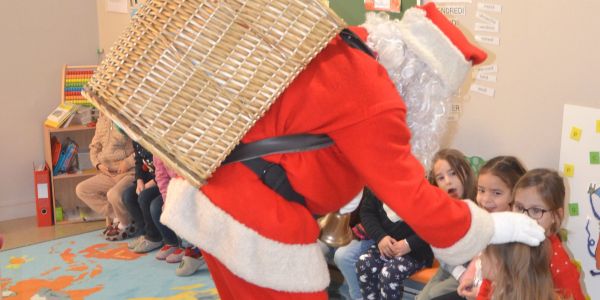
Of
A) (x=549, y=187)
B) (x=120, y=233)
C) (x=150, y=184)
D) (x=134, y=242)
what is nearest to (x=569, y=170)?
(x=549, y=187)

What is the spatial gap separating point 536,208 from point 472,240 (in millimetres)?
1206

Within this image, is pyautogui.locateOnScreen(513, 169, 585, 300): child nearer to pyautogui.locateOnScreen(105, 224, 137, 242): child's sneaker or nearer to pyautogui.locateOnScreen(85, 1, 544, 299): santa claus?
pyautogui.locateOnScreen(85, 1, 544, 299): santa claus

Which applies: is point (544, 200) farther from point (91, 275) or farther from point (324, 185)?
point (91, 275)

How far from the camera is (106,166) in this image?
507 centimetres

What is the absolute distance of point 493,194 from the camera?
9.65ft

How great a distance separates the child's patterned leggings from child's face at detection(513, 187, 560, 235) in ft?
2.35

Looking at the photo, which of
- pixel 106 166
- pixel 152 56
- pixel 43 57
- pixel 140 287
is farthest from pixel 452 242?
pixel 43 57

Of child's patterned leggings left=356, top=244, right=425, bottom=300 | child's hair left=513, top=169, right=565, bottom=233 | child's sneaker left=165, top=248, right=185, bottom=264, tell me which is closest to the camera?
child's hair left=513, top=169, right=565, bottom=233

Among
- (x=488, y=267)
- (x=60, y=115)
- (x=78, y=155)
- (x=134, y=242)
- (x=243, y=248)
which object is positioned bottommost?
(x=134, y=242)

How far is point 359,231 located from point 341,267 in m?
0.23

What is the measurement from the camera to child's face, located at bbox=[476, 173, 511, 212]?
2.92 metres

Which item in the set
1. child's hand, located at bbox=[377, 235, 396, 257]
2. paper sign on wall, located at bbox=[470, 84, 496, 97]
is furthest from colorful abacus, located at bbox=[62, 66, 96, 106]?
paper sign on wall, located at bbox=[470, 84, 496, 97]

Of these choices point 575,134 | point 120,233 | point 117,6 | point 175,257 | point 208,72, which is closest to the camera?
point 208,72

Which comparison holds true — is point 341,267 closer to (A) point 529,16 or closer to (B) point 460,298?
(B) point 460,298
